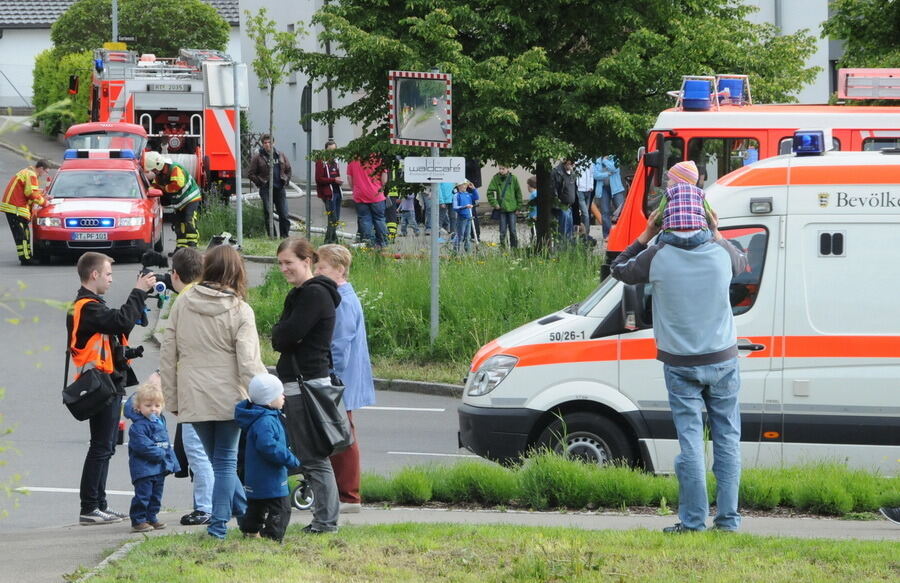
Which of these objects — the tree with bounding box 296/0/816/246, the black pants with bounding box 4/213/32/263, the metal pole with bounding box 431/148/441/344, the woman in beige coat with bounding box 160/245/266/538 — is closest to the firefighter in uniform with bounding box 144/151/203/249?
the tree with bounding box 296/0/816/246

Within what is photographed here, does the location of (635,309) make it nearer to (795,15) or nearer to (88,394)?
(88,394)

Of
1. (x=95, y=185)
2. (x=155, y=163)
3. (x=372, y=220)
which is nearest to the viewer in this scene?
(x=155, y=163)

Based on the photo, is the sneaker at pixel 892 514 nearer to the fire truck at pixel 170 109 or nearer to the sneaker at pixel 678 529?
the sneaker at pixel 678 529

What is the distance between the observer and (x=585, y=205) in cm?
2680

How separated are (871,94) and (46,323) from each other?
10.7 metres

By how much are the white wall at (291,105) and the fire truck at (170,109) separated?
774cm

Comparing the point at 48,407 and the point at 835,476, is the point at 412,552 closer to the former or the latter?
the point at 835,476

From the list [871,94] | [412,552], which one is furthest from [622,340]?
[871,94]

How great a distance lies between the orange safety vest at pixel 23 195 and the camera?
2353 cm

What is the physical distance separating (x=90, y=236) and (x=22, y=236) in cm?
142

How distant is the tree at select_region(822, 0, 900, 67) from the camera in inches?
888

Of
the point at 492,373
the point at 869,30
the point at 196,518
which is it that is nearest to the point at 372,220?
the point at 869,30

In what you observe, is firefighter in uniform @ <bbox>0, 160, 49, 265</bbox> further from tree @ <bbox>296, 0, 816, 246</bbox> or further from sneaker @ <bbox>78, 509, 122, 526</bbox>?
sneaker @ <bbox>78, 509, 122, 526</bbox>

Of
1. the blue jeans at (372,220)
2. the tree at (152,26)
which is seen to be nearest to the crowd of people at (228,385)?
the blue jeans at (372,220)
